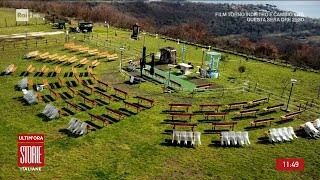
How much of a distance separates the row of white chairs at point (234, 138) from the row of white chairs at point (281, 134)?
1.95 meters

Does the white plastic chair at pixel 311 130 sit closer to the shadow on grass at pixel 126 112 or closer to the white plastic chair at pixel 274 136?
the white plastic chair at pixel 274 136

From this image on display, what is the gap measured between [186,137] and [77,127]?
7.77m

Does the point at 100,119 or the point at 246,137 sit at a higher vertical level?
the point at 100,119

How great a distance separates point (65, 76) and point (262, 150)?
74.8 feet

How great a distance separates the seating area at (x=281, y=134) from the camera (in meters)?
23.6

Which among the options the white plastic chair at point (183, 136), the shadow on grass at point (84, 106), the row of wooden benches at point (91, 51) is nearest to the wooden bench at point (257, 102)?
the white plastic chair at point (183, 136)

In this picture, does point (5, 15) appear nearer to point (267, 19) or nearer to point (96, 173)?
point (96, 173)

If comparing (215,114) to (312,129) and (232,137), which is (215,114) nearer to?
(232,137)

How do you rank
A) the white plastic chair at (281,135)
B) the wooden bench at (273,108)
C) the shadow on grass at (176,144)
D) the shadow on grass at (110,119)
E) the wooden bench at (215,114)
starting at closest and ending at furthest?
the shadow on grass at (176,144) → the white plastic chair at (281,135) → the shadow on grass at (110,119) → the wooden bench at (215,114) → the wooden bench at (273,108)

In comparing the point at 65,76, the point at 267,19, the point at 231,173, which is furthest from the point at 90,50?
the point at 267,19

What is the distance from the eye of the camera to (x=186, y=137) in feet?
74.0

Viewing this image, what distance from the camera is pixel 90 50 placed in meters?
46.2

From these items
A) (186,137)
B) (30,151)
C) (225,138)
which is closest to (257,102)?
(225,138)

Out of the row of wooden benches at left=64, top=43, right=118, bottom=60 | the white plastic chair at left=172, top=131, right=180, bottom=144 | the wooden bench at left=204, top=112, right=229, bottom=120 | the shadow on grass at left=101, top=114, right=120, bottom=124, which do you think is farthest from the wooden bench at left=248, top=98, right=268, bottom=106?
the row of wooden benches at left=64, top=43, right=118, bottom=60
